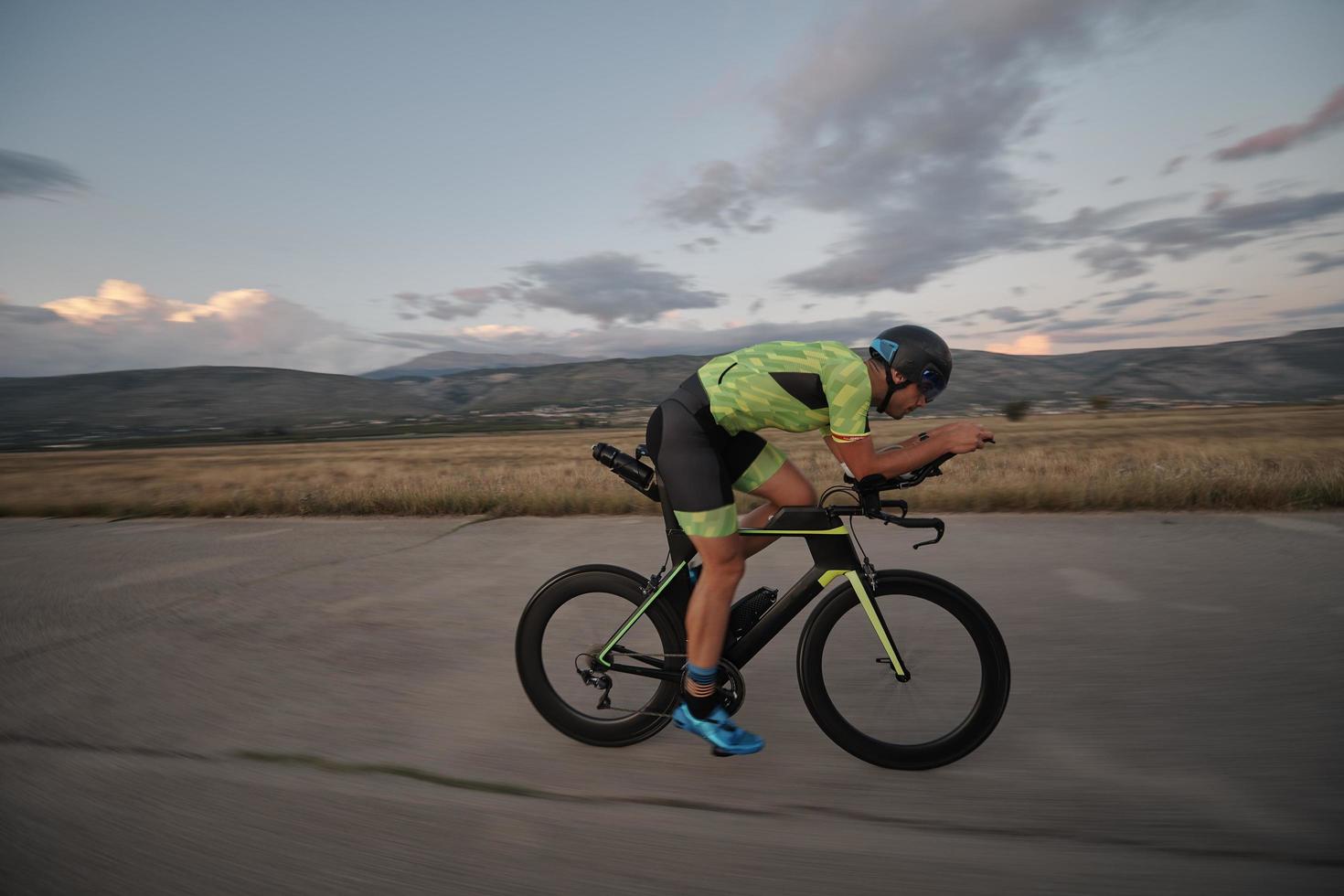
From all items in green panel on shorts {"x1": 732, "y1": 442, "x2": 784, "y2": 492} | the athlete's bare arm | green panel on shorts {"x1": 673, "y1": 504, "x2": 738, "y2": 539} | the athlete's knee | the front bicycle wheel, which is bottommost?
the front bicycle wheel

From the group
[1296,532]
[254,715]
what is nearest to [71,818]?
[254,715]

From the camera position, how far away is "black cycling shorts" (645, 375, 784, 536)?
102 inches

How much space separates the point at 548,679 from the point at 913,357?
1.89 metres

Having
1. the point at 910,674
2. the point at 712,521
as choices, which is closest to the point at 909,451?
the point at 712,521

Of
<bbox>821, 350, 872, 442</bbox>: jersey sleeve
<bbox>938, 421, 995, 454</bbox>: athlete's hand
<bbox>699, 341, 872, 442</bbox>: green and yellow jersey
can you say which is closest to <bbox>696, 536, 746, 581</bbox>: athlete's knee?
<bbox>699, 341, 872, 442</bbox>: green and yellow jersey

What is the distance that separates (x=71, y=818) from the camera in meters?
2.37

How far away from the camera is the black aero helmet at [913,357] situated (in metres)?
2.54

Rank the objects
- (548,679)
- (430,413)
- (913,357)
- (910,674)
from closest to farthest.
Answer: (913,357) < (910,674) < (548,679) < (430,413)

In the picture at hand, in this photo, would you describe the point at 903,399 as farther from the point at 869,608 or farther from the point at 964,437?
the point at 869,608

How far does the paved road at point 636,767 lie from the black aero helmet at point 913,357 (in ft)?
4.56

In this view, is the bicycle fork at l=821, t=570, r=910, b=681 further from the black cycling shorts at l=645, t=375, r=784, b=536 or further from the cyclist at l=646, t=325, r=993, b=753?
the black cycling shorts at l=645, t=375, r=784, b=536

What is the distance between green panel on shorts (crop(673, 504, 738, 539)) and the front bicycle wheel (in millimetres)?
→ 445

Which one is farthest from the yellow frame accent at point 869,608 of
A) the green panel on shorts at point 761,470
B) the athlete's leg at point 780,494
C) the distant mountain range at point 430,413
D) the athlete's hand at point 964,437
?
the distant mountain range at point 430,413

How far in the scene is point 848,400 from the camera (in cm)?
244
